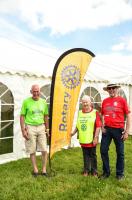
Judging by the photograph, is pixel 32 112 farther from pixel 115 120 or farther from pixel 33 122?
pixel 115 120

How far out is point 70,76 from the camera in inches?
252

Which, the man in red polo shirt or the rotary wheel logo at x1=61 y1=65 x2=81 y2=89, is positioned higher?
the rotary wheel logo at x1=61 y1=65 x2=81 y2=89

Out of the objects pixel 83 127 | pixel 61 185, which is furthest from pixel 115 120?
pixel 61 185

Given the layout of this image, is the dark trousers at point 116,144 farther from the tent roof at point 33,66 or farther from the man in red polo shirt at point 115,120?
the tent roof at point 33,66

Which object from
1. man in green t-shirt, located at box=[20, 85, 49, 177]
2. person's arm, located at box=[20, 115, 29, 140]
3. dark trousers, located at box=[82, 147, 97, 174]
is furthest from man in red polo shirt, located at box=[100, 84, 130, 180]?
person's arm, located at box=[20, 115, 29, 140]

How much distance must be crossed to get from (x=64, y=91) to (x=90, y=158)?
134cm

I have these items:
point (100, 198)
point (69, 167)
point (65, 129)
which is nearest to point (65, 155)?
point (69, 167)

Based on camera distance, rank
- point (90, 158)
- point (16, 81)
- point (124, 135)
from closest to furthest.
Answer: point (124, 135)
point (90, 158)
point (16, 81)

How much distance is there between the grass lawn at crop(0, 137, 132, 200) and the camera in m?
5.09

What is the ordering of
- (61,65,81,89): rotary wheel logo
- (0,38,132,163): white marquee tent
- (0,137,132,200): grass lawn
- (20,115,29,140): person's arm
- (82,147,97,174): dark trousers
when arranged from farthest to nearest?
(0,38,132,163): white marquee tent → (61,65,81,89): rotary wheel logo → (82,147,97,174): dark trousers → (20,115,29,140): person's arm → (0,137,132,200): grass lawn

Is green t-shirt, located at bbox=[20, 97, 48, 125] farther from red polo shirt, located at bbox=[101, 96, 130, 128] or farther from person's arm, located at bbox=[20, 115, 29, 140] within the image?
red polo shirt, located at bbox=[101, 96, 130, 128]

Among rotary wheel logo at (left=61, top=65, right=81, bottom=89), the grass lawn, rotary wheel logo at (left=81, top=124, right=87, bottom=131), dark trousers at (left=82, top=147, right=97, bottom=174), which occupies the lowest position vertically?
the grass lawn

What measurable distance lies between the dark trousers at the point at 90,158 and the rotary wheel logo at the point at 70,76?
124 centimetres

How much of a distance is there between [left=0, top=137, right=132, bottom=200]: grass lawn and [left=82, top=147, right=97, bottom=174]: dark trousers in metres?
0.22
